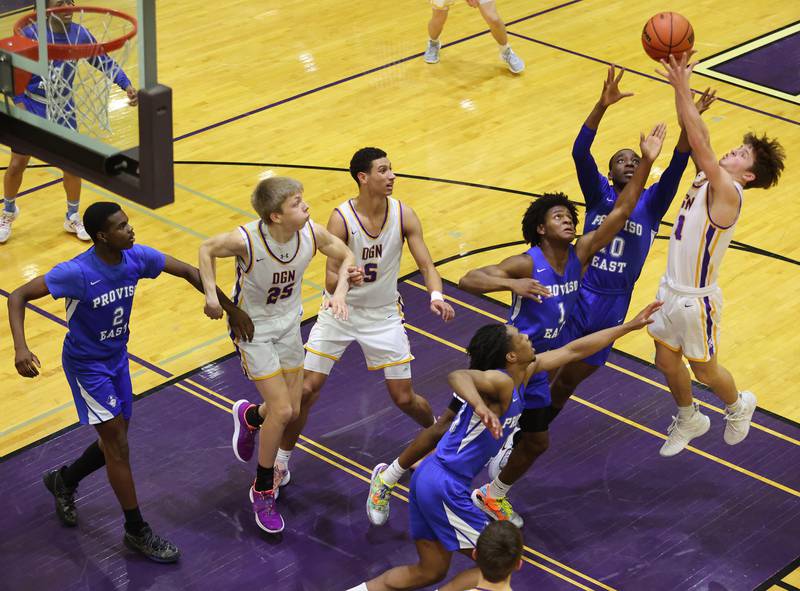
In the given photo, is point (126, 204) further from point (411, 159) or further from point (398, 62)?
point (398, 62)

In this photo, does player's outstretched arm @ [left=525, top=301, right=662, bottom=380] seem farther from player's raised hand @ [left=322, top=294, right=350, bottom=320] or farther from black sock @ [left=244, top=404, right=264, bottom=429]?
black sock @ [left=244, top=404, right=264, bottom=429]

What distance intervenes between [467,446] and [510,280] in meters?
1.08

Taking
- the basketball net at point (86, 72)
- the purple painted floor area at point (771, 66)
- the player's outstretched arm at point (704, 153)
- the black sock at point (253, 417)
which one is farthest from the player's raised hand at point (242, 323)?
the purple painted floor area at point (771, 66)

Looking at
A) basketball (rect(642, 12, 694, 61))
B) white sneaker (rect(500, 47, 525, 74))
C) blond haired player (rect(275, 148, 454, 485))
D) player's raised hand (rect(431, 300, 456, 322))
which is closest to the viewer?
player's raised hand (rect(431, 300, 456, 322))

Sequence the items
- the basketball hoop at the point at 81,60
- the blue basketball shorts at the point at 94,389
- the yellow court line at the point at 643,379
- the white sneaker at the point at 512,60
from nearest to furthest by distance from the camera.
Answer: the basketball hoop at the point at 81,60 < the blue basketball shorts at the point at 94,389 < the yellow court line at the point at 643,379 < the white sneaker at the point at 512,60

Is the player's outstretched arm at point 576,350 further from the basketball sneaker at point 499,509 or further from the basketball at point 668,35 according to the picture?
the basketball at point 668,35

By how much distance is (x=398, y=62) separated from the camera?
14.0m

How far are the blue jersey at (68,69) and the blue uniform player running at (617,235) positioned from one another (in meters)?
Answer: 2.56

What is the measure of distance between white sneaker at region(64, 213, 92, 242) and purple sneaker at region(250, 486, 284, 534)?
3777 mm

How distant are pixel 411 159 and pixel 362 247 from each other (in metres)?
4.45

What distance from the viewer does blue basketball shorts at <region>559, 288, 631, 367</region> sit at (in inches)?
301

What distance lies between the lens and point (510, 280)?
6.97 metres

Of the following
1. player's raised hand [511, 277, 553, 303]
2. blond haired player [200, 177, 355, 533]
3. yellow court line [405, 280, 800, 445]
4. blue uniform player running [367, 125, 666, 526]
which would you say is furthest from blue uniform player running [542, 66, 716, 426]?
blond haired player [200, 177, 355, 533]

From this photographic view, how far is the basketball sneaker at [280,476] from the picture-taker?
7496 millimetres
